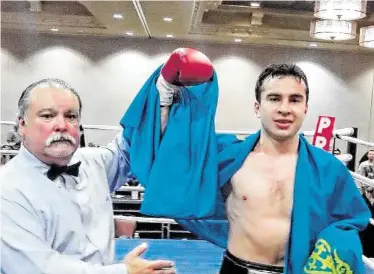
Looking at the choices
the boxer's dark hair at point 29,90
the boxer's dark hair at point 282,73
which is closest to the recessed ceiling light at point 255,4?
the boxer's dark hair at point 282,73

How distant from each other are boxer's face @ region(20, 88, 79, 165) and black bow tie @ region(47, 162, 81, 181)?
19 mm

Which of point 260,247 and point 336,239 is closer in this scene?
point 336,239

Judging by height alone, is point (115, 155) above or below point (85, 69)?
below

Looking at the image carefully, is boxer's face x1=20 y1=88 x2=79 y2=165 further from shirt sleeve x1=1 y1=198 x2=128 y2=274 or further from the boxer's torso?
the boxer's torso

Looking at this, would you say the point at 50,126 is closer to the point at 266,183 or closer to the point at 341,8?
the point at 266,183

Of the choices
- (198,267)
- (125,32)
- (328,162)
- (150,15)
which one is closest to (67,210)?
(328,162)

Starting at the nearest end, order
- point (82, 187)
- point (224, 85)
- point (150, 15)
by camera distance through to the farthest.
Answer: point (82, 187) → point (150, 15) → point (224, 85)

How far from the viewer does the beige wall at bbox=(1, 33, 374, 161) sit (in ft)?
23.7

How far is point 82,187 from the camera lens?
1187mm

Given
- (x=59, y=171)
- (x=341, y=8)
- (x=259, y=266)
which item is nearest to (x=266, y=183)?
(x=259, y=266)

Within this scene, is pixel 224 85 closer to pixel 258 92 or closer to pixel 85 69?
pixel 85 69

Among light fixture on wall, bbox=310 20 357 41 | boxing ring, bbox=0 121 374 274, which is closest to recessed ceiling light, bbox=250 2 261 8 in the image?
light fixture on wall, bbox=310 20 357 41

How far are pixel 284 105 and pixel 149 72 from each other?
6.19m

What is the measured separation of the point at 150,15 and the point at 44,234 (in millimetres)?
4797
